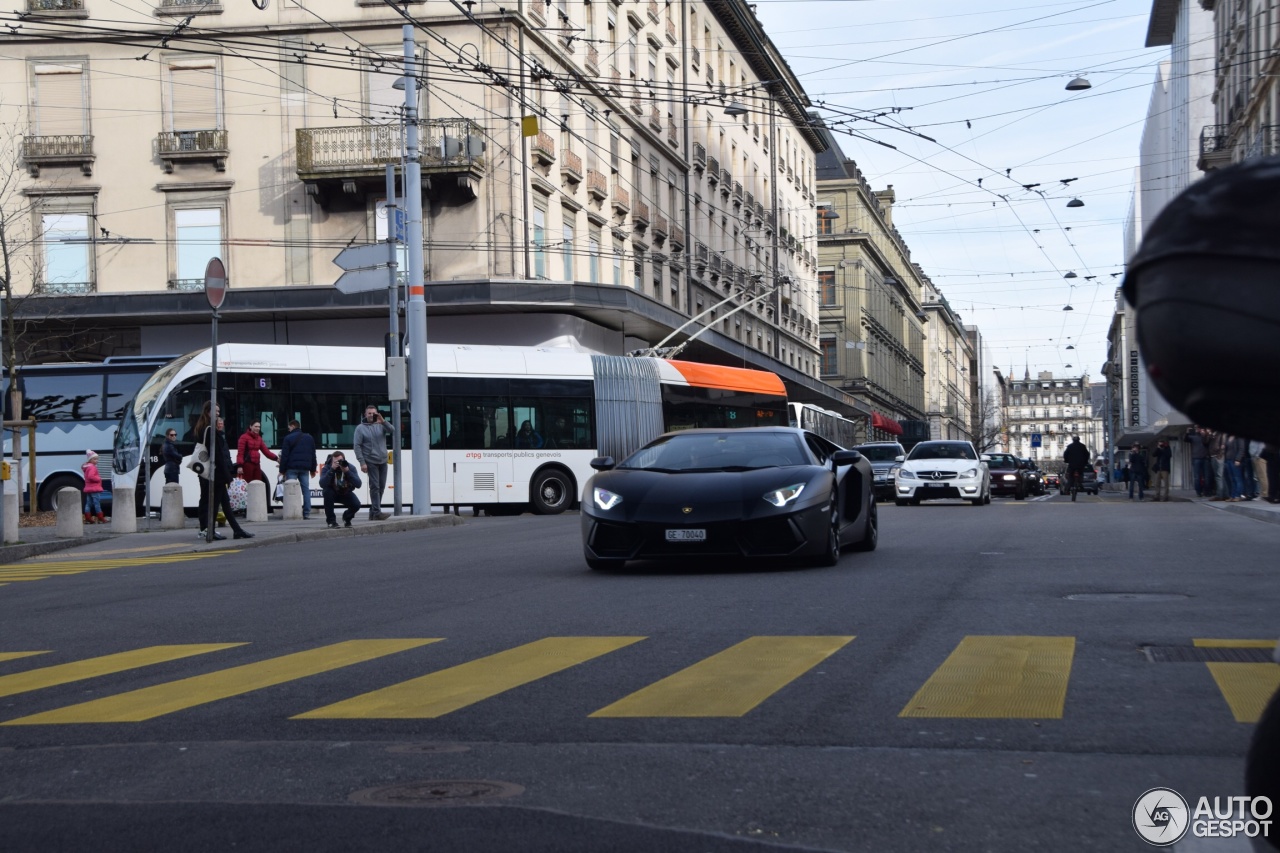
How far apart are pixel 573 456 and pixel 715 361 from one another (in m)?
24.3

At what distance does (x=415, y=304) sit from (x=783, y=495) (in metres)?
14.4

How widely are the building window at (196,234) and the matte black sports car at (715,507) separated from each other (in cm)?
3039

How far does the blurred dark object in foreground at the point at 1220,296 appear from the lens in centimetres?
200

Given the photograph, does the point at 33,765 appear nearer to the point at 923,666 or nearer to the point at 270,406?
the point at 923,666

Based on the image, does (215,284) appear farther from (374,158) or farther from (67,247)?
(67,247)

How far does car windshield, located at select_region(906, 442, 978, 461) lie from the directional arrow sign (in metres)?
13.3

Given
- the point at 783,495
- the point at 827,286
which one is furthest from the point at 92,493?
the point at 827,286

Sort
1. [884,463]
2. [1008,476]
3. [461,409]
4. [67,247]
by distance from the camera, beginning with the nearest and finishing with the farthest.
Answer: [461,409] < [884,463] < [67,247] < [1008,476]

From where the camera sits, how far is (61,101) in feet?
134

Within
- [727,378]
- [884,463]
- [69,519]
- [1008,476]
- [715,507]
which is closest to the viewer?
[715,507]

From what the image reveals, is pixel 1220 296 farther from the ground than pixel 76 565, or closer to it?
farther from the ground

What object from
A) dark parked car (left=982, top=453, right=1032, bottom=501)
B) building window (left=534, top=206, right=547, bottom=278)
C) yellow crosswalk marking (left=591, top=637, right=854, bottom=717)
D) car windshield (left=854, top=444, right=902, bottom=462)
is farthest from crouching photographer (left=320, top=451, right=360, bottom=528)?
dark parked car (left=982, top=453, right=1032, bottom=501)

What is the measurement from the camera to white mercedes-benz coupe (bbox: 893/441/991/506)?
104 feet

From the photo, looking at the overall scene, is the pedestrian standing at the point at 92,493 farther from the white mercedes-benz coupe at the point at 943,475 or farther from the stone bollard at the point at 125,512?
the white mercedes-benz coupe at the point at 943,475
